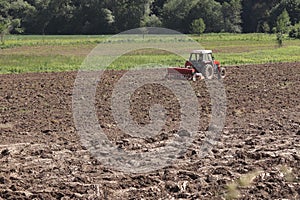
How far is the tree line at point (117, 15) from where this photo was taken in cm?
8738

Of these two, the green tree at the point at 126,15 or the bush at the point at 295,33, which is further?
the green tree at the point at 126,15

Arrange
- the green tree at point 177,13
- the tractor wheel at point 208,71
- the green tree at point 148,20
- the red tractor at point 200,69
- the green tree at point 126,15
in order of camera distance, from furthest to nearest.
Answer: the green tree at point 177,13
the green tree at point 126,15
the green tree at point 148,20
the tractor wheel at point 208,71
the red tractor at point 200,69

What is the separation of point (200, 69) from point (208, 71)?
1.25ft

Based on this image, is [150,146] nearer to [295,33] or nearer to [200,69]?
[200,69]

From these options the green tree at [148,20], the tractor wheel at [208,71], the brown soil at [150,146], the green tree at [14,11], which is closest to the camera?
the brown soil at [150,146]

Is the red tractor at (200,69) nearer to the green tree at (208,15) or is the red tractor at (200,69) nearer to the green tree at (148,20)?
the green tree at (148,20)

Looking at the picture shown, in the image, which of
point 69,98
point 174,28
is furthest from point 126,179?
point 174,28

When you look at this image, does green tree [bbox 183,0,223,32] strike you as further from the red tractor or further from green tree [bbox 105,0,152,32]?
the red tractor

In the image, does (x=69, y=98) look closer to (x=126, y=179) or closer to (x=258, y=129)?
(x=258, y=129)

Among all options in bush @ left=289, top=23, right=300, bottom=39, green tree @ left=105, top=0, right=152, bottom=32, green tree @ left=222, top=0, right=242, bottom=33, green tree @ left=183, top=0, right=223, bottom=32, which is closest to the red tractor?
bush @ left=289, top=23, right=300, bottom=39

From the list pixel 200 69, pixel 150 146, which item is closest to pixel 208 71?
pixel 200 69

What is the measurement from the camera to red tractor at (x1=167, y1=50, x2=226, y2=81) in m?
21.7

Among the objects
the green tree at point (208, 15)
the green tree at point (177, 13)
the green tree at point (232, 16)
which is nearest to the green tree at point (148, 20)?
the green tree at point (177, 13)

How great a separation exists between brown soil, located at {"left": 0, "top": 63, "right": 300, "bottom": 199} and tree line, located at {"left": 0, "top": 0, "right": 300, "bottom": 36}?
231ft
